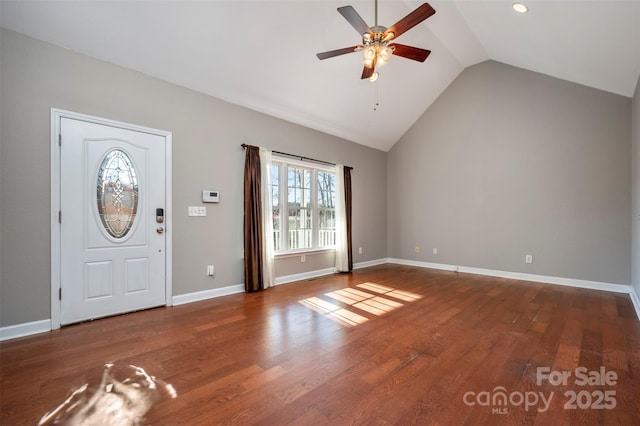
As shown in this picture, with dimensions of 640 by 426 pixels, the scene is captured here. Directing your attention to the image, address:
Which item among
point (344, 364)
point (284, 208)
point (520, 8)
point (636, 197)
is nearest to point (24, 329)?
point (344, 364)

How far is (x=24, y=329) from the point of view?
2670 mm

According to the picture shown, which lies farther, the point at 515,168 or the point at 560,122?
the point at 515,168

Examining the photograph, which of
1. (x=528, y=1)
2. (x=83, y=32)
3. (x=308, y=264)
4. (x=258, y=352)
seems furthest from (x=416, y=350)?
(x=83, y=32)

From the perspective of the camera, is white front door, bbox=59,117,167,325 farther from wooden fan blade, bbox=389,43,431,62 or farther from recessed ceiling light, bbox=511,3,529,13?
recessed ceiling light, bbox=511,3,529,13

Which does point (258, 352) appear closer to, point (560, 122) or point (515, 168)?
point (515, 168)

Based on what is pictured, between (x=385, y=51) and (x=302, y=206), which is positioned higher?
(x=385, y=51)

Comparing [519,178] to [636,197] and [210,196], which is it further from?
[210,196]

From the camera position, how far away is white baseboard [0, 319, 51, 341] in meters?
2.57

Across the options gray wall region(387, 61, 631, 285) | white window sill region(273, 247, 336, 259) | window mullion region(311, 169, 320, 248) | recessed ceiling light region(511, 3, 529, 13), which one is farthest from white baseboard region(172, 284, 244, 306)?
recessed ceiling light region(511, 3, 529, 13)

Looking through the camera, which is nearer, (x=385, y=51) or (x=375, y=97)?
(x=385, y=51)

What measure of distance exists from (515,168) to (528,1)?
114 inches

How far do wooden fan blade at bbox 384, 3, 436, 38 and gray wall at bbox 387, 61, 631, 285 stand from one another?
3.63 meters

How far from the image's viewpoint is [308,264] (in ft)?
17.2

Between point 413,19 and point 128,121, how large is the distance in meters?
3.27
